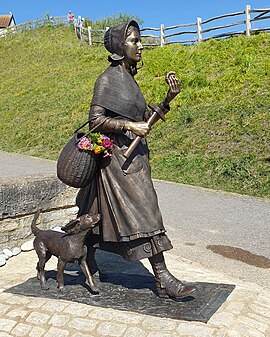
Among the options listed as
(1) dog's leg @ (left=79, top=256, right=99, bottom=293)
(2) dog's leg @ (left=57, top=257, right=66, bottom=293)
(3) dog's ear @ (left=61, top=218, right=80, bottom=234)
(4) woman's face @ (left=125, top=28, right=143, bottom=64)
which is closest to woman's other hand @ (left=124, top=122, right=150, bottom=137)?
(4) woman's face @ (left=125, top=28, right=143, bottom=64)

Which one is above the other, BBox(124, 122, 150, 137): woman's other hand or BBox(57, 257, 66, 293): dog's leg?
BBox(124, 122, 150, 137): woman's other hand

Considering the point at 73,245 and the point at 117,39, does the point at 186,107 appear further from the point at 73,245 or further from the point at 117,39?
the point at 73,245

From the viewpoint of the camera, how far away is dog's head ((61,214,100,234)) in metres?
3.93

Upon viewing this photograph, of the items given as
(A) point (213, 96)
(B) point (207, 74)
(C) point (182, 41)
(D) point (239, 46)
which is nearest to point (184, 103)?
(A) point (213, 96)

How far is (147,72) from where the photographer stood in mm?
18562

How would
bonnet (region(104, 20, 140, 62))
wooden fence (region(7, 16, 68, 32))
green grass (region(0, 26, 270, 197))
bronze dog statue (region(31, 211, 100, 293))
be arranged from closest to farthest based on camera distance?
1. bonnet (region(104, 20, 140, 62))
2. bronze dog statue (region(31, 211, 100, 293))
3. green grass (region(0, 26, 270, 197))
4. wooden fence (region(7, 16, 68, 32))

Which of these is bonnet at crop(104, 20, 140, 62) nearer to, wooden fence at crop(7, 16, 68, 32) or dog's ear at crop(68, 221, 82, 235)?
dog's ear at crop(68, 221, 82, 235)

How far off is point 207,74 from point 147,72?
10.1 ft

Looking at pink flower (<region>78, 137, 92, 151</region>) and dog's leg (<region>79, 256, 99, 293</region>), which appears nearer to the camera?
pink flower (<region>78, 137, 92, 151</region>)

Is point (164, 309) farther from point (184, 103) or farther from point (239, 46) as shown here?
point (239, 46)

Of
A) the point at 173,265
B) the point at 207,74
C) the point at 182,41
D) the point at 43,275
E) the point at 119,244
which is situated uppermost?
the point at 182,41

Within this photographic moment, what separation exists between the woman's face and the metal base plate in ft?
6.38

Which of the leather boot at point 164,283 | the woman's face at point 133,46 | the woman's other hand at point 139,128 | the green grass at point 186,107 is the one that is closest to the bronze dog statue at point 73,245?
the leather boot at point 164,283

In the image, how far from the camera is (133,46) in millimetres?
3879
